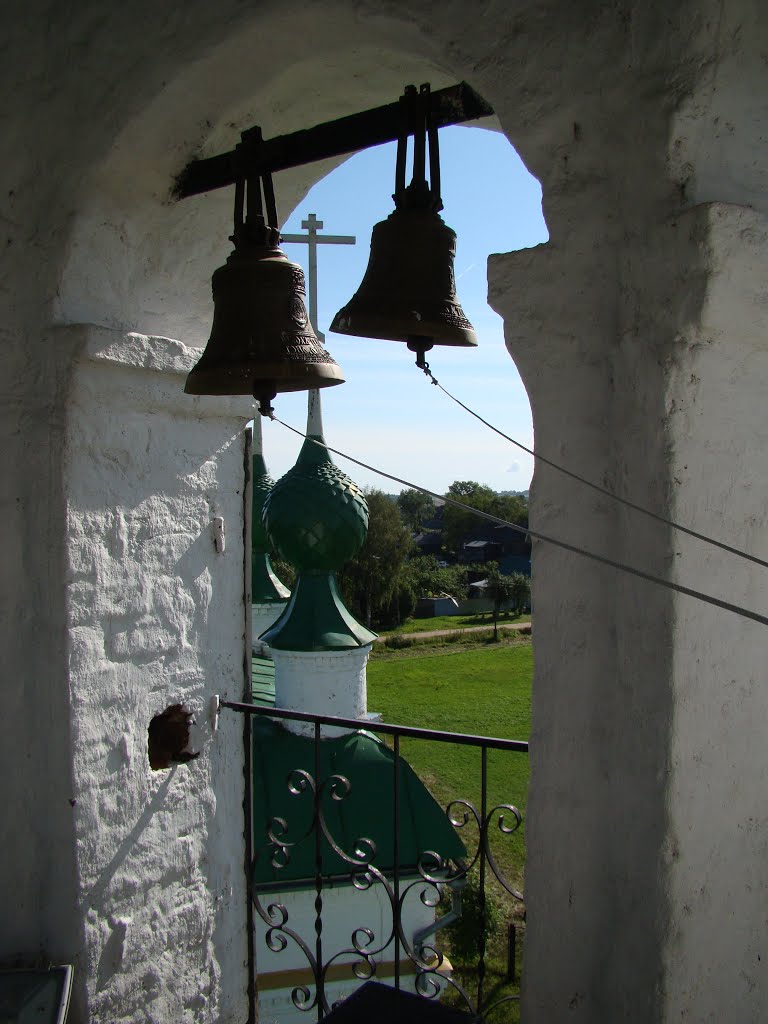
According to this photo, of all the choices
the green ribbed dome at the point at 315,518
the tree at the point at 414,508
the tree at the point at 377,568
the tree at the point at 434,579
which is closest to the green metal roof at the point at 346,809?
the green ribbed dome at the point at 315,518

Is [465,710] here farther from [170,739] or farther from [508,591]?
[170,739]

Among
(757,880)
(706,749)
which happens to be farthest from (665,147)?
(757,880)

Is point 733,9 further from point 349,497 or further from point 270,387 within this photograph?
point 349,497

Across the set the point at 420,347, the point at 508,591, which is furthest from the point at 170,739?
the point at 508,591

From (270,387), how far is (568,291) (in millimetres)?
728

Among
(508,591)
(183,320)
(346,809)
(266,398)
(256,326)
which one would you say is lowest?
(508,591)

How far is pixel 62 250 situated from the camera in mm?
1948

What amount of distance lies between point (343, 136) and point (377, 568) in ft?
85.5

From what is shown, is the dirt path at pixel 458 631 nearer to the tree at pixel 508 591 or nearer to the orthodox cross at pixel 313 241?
the tree at pixel 508 591

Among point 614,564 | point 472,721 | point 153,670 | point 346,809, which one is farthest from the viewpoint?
point 472,721

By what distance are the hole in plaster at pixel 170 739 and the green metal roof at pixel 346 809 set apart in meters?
1.87

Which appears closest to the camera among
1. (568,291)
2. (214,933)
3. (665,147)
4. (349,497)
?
(665,147)

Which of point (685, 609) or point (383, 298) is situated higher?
point (383, 298)

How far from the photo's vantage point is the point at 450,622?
100ft
